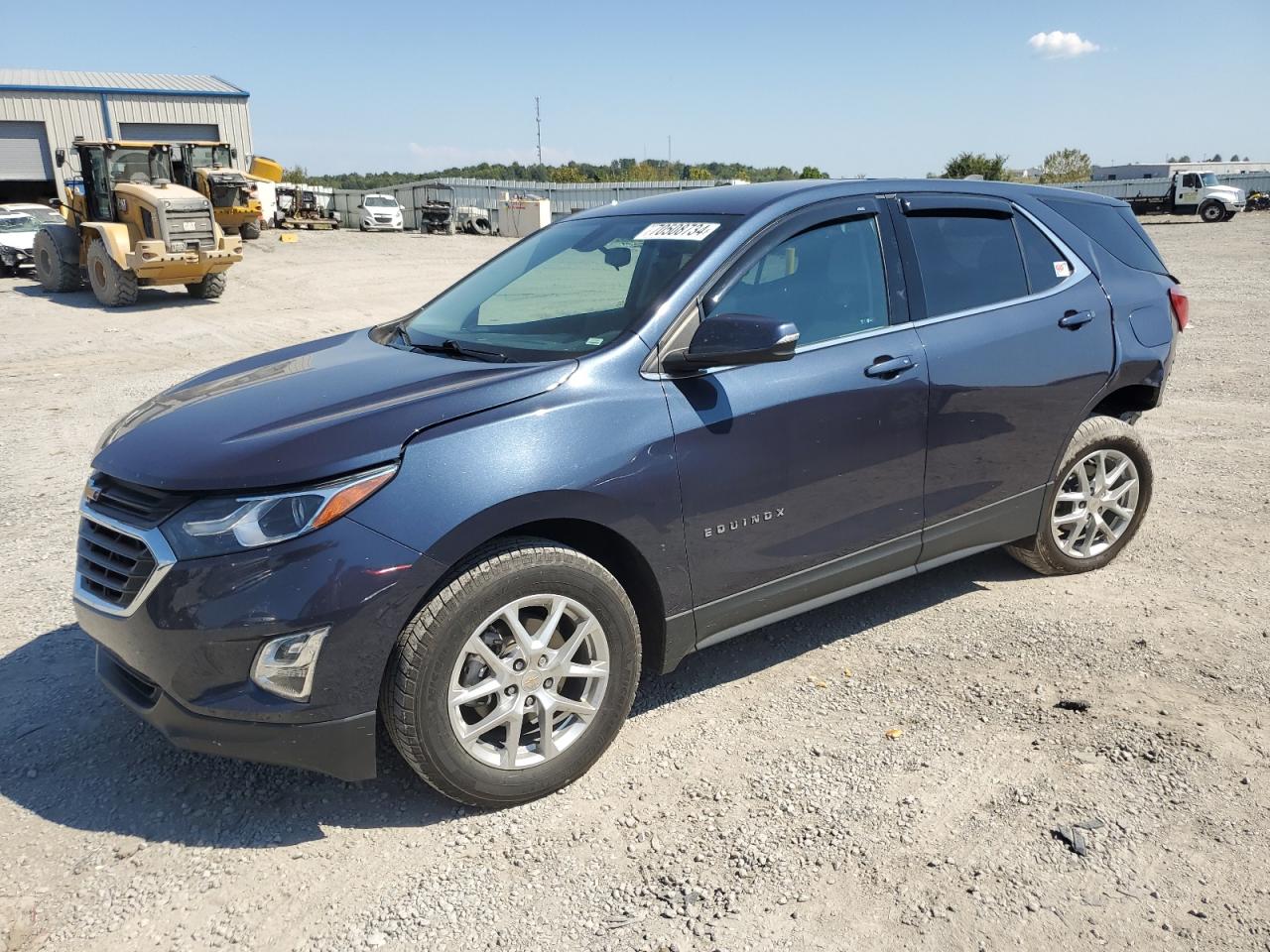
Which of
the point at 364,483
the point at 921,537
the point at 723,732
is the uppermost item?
the point at 364,483

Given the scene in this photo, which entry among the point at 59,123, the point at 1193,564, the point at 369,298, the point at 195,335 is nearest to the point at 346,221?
the point at 59,123

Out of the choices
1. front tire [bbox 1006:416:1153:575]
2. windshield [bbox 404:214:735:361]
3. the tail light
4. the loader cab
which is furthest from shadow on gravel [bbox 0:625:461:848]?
the loader cab

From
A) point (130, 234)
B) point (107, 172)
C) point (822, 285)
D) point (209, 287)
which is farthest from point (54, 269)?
point (822, 285)

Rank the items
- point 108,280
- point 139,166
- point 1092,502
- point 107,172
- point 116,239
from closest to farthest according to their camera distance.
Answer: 1. point 1092,502
2. point 116,239
3. point 108,280
4. point 107,172
5. point 139,166

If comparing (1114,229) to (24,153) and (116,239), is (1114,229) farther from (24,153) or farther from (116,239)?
(24,153)

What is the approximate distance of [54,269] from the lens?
18312mm

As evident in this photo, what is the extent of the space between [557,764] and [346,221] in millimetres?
48070

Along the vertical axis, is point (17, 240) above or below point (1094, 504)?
above

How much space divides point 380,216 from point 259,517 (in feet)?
132

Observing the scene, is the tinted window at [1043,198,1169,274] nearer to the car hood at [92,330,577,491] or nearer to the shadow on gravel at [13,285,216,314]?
the car hood at [92,330,577,491]

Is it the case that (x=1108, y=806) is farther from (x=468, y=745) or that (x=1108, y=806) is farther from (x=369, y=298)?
(x=369, y=298)

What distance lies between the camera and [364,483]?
262cm

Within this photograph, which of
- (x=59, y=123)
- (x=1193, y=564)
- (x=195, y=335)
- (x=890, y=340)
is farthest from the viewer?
(x=59, y=123)

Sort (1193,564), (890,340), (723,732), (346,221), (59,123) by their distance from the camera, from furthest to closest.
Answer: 1. (346,221)
2. (59,123)
3. (1193,564)
4. (890,340)
5. (723,732)
